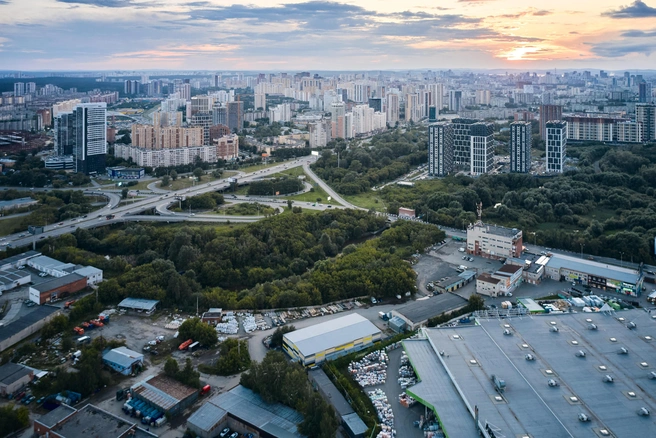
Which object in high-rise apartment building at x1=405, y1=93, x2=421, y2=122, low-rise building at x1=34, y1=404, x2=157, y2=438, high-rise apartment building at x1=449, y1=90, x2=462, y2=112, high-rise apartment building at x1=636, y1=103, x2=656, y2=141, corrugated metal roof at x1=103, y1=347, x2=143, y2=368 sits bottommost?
low-rise building at x1=34, y1=404, x2=157, y2=438

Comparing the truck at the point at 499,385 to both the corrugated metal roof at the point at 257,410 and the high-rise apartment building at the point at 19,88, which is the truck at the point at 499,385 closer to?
the corrugated metal roof at the point at 257,410

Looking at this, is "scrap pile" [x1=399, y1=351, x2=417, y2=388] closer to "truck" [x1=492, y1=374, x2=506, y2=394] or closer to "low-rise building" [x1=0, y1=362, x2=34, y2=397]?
"truck" [x1=492, y1=374, x2=506, y2=394]

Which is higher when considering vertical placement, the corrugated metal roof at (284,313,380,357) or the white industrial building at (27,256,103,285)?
the white industrial building at (27,256,103,285)

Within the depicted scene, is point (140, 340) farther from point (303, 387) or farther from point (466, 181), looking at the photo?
point (466, 181)

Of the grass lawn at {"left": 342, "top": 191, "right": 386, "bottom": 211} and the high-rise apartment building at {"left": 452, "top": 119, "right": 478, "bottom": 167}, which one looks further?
the high-rise apartment building at {"left": 452, "top": 119, "right": 478, "bottom": 167}

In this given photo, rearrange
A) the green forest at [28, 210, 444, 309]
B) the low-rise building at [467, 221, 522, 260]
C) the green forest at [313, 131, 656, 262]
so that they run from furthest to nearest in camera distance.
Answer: the green forest at [313, 131, 656, 262] < the low-rise building at [467, 221, 522, 260] < the green forest at [28, 210, 444, 309]

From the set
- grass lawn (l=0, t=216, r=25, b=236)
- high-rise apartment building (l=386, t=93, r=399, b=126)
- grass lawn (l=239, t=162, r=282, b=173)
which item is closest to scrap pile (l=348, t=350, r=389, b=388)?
grass lawn (l=0, t=216, r=25, b=236)

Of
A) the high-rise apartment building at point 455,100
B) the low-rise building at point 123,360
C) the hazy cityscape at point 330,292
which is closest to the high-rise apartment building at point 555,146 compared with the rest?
the hazy cityscape at point 330,292

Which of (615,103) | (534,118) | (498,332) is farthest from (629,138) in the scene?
(498,332)
